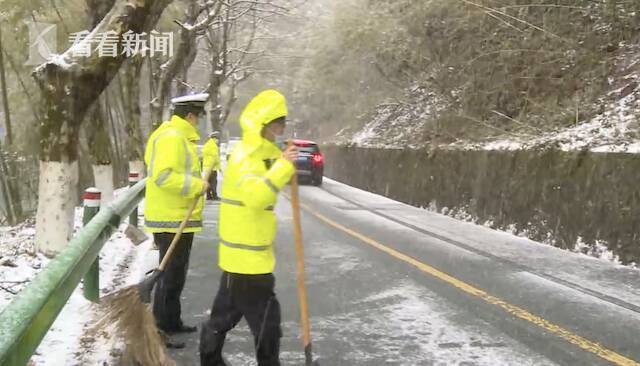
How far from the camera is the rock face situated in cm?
898

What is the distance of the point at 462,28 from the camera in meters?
17.6

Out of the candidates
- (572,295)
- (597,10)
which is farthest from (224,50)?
(572,295)

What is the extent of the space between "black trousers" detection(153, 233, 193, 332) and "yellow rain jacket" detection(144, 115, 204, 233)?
3.9 inches

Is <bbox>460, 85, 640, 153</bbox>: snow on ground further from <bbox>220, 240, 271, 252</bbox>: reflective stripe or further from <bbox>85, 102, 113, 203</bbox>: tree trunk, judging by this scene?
<bbox>85, 102, 113, 203</bbox>: tree trunk

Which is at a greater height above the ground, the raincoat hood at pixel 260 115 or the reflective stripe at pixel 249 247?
the raincoat hood at pixel 260 115

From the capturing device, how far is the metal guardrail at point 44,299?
2760 millimetres

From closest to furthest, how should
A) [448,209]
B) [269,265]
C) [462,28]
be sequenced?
[269,265], [448,209], [462,28]

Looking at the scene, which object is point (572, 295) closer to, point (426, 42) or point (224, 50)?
point (426, 42)

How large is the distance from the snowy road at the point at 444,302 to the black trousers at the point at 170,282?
0.29 m

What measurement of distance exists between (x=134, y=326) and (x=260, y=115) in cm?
183

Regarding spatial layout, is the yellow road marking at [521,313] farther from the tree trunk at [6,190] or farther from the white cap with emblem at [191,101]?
the tree trunk at [6,190]

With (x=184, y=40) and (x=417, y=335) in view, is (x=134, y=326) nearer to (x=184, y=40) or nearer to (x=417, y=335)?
(x=417, y=335)

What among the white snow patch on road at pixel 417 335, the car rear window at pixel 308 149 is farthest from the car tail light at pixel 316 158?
the white snow patch on road at pixel 417 335

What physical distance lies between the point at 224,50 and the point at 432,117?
31.5ft
